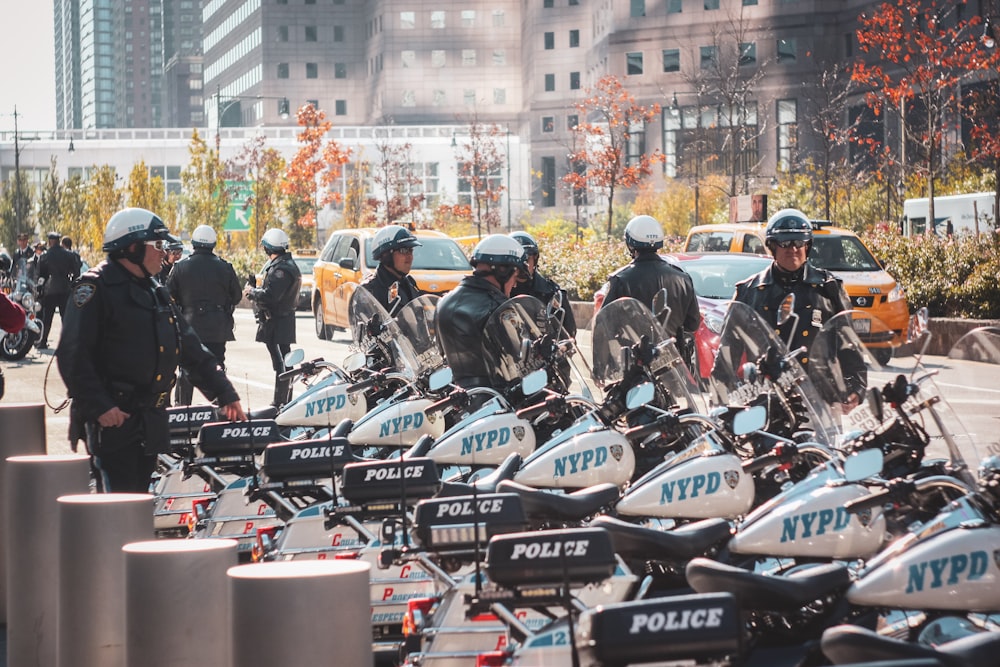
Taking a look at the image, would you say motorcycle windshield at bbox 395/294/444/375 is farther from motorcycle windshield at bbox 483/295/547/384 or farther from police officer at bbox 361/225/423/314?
police officer at bbox 361/225/423/314

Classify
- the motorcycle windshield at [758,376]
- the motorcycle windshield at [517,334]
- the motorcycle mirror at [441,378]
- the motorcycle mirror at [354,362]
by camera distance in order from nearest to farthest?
1. the motorcycle windshield at [758,376]
2. the motorcycle windshield at [517,334]
3. the motorcycle mirror at [441,378]
4. the motorcycle mirror at [354,362]

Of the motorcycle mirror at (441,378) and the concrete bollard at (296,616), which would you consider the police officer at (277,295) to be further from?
the concrete bollard at (296,616)

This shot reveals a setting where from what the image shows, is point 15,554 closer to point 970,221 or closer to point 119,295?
point 119,295

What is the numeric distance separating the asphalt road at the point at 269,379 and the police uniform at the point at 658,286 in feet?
1.76

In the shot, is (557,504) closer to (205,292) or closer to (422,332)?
(422,332)

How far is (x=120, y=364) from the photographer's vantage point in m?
6.66

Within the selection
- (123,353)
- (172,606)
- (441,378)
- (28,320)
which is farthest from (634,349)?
(28,320)

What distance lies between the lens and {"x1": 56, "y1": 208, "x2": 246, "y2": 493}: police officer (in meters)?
6.52

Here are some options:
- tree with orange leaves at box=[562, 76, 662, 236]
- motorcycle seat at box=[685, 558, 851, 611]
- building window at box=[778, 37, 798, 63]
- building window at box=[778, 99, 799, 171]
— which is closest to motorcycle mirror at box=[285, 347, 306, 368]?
motorcycle seat at box=[685, 558, 851, 611]

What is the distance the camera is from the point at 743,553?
472 centimetres

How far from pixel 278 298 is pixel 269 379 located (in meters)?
4.66

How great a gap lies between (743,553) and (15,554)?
3.35m

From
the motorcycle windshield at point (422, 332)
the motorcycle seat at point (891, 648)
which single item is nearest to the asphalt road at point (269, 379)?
the motorcycle windshield at point (422, 332)

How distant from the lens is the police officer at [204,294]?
13.6 meters
